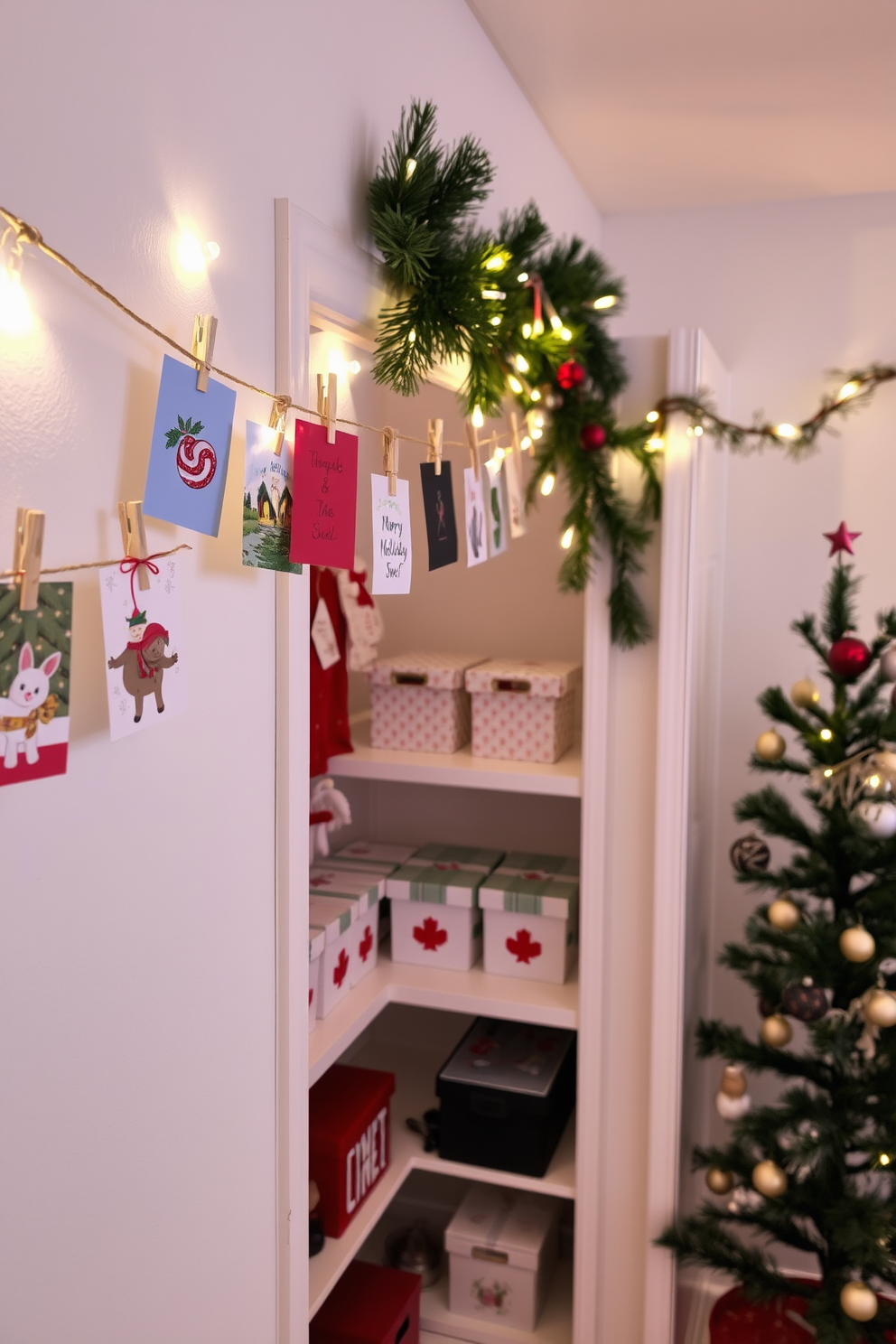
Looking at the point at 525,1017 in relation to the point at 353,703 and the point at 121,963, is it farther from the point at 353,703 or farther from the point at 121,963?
the point at 121,963

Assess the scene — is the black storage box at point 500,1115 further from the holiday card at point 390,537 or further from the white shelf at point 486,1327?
the holiday card at point 390,537

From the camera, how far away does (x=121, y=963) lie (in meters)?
0.99

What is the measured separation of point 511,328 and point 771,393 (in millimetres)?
1118

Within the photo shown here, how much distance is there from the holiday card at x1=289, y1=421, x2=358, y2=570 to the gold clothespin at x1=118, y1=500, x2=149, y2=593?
0.69ft

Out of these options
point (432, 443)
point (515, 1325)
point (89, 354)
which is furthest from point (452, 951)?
point (89, 354)

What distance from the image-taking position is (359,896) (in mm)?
1908

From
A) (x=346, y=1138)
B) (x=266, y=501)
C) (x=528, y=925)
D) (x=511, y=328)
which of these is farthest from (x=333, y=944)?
(x=511, y=328)

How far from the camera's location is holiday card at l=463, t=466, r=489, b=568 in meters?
1.51

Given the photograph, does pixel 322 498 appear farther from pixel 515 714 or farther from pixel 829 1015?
pixel 829 1015

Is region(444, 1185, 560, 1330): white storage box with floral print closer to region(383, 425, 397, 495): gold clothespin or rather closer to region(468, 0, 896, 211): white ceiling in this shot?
region(383, 425, 397, 495): gold clothespin

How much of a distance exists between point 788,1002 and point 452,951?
0.63 m

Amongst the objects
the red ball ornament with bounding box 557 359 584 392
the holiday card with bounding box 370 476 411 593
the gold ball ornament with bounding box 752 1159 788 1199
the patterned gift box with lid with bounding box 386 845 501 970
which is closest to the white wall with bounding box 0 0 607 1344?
the holiday card with bounding box 370 476 411 593

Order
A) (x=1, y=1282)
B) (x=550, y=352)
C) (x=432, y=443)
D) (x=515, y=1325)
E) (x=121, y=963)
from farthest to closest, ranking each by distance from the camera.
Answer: (x=515, y=1325), (x=550, y=352), (x=432, y=443), (x=121, y=963), (x=1, y=1282)

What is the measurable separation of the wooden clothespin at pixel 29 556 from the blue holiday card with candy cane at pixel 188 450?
151 mm
